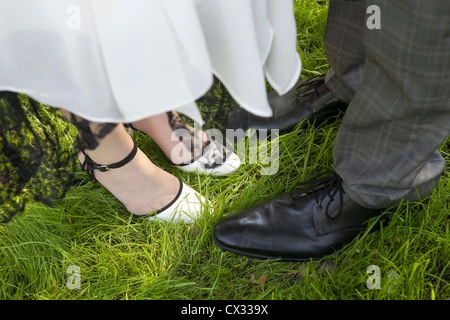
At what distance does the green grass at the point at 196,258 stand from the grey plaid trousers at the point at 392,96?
5.2 inches

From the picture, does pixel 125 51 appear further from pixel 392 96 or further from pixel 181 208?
pixel 181 208

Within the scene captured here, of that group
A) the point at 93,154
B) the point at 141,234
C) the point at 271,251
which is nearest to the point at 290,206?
the point at 271,251

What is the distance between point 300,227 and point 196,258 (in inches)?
11.7

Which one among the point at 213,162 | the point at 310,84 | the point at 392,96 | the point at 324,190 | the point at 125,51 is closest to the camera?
the point at 125,51

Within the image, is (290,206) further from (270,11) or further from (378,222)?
(270,11)

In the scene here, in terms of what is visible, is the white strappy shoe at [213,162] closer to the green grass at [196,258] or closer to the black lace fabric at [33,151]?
the green grass at [196,258]

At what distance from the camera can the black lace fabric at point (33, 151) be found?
2.55ft

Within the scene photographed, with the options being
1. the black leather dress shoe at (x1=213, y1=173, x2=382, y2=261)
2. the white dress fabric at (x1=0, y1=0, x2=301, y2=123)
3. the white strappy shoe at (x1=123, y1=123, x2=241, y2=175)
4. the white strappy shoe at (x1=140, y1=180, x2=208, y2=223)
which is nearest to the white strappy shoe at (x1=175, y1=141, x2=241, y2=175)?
the white strappy shoe at (x1=123, y1=123, x2=241, y2=175)

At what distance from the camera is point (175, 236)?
44.9 inches

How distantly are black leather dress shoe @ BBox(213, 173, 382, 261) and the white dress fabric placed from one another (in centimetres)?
48

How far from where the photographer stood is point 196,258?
112cm

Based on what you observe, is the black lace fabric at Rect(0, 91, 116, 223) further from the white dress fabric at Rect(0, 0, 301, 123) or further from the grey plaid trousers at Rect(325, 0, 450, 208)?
the grey plaid trousers at Rect(325, 0, 450, 208)

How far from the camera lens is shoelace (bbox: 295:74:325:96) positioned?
4.58 ft

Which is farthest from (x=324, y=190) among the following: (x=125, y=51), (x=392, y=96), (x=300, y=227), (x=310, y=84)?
(x=125, y=51)
